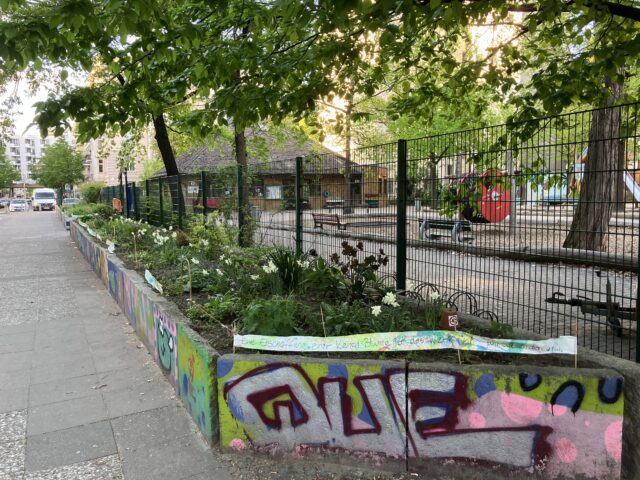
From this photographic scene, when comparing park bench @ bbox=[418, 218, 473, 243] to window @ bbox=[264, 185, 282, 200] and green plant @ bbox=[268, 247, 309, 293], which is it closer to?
green plant @ bbox=[268, 247, 309, 293]

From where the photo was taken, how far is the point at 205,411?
3.26m

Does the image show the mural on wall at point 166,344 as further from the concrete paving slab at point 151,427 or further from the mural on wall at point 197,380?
the concrete paving slab at point 151,427

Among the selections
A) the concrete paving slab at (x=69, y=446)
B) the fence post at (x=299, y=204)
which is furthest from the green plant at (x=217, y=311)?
the fence post at (x=299, y=204)

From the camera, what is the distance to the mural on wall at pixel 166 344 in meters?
4.04

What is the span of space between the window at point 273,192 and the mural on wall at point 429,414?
15.2ft

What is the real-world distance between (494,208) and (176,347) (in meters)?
3.43

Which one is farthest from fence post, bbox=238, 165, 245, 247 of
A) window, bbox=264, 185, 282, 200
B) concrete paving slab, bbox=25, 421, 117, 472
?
concrete paving slab, bbox=25, 421, 117, 472

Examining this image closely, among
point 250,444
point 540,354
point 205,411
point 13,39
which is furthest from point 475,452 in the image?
point 13,39

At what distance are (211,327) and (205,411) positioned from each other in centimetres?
96

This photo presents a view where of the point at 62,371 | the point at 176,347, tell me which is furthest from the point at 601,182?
the point at 62,371

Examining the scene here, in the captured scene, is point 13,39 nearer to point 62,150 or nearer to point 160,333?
point 160,333

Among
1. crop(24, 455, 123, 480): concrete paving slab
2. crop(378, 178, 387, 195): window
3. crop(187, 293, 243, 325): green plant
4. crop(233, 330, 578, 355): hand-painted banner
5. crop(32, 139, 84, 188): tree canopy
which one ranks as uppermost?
crop(32, 139, 84, 188): tree canopy

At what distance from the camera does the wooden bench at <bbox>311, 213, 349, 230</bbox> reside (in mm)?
6270

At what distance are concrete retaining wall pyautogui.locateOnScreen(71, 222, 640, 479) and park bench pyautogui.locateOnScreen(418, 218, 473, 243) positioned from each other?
2516 mm
